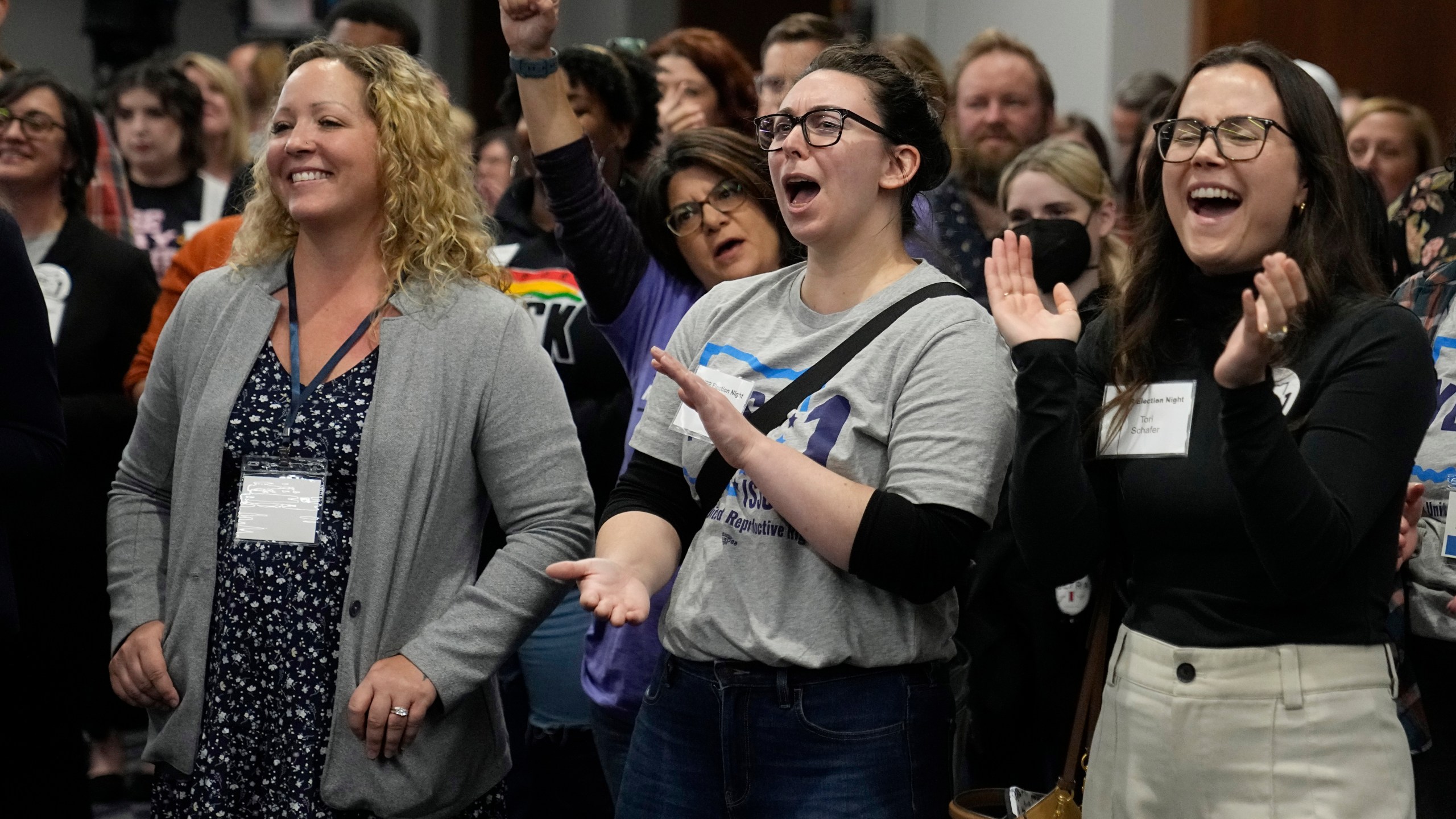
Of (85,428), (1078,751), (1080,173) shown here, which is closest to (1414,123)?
(1080,173)

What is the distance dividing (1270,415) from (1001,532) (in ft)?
3.98

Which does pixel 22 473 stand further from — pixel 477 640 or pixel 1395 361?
pixel 1395 361

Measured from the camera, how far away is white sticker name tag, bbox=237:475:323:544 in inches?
82.1

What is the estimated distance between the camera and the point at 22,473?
2107mm

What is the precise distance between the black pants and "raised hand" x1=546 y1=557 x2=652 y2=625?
122 centimetres

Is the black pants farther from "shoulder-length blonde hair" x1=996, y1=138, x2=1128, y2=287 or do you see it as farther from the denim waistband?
"shoulder-length blonde hair" x1=996, y1=138, x2=1128, y2=287

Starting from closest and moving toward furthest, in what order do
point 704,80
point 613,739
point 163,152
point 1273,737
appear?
1. point 1273,737
2. point 613,739
3. point 704,80
4. point 163,152

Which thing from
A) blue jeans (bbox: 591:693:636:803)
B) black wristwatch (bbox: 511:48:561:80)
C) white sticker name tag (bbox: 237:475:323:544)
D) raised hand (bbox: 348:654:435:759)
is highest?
black wristwatch (bbox: 511:48:561:80)

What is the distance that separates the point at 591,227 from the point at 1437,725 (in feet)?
5.09

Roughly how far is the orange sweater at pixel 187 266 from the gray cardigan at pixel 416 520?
0.79 metres

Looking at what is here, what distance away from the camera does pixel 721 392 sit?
187 centimetres

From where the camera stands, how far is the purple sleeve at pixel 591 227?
254 centimetres

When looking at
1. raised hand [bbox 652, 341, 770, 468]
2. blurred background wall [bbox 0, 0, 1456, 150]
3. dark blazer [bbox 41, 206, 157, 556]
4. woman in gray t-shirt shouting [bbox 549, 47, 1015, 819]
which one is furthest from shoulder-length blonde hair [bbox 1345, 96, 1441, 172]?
dark blazer [bbox 41, 206, 157, 556]

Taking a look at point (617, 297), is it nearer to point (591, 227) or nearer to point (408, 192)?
point (591, 227)
